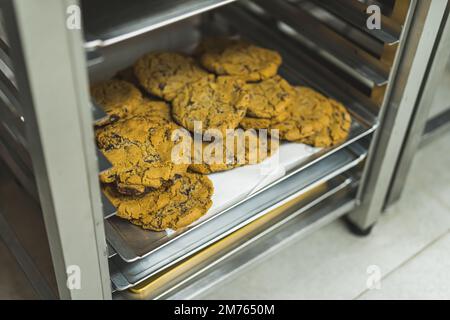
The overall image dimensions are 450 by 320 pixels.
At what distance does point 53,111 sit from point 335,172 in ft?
2.72

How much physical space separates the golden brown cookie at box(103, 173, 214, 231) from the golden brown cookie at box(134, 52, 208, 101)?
0.25 metres

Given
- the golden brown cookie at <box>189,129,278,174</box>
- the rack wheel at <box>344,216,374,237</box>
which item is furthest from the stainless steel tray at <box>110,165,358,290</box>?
the rack wheel at <box>344,216,374,237</box>

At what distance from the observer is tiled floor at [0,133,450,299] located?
5.34 ft

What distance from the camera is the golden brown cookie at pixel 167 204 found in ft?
4.16

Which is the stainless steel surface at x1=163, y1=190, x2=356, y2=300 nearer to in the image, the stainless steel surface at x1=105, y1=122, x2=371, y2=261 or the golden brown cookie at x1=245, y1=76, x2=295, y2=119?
the stainless steel surface at x1=105, y1=122, x2=371, y2=261

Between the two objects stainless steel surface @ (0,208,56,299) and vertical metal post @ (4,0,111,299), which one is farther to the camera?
stainless steel surface @ (0,208,56,299)

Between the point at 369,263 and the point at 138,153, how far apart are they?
812 millimetres

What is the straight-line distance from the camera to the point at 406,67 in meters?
1.37

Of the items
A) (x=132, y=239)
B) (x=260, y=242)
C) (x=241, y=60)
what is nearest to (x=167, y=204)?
(x=132, y=239)

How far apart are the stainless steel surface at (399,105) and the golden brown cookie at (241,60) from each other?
31cm

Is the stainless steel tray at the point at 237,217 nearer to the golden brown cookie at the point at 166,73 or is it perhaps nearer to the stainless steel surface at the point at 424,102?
the stainless steel surface at the point at 424,102

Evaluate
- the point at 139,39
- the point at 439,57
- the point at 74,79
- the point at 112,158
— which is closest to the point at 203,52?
the point at 139,39

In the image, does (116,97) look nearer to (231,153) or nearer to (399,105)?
(231,153)

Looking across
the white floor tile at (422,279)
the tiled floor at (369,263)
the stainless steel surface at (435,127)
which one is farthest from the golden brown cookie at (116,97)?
the stainless steel surface at (435,127)
